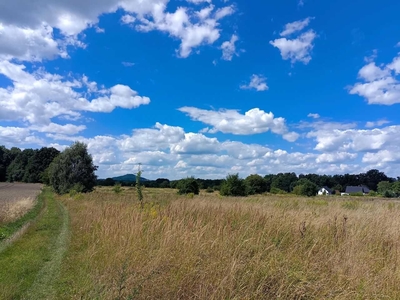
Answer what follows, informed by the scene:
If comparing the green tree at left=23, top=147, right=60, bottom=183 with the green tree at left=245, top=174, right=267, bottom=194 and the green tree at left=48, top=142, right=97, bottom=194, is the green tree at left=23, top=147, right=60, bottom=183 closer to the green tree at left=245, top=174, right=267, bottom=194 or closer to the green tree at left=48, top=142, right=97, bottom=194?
the green tree at left=48, top=142, right=97, bottom=194

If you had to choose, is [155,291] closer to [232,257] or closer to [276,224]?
[232,257]

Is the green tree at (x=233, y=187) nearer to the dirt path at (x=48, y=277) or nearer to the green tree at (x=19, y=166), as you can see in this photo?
the dirt path at (x=48, y=277)

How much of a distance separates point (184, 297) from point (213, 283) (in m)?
0.46

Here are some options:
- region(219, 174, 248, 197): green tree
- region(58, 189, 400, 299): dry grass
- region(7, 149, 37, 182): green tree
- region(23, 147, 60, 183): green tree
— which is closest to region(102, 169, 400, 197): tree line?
region(219, 174, 248, 197): green tree

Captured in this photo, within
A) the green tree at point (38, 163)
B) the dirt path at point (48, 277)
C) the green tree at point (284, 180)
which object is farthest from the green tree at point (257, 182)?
the dirt path at point (48, 277)

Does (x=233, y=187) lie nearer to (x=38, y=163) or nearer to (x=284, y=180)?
(x=38, y=163)

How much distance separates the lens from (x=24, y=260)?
26.6ft

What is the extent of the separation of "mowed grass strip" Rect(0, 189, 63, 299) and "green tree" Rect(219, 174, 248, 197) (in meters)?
40.0

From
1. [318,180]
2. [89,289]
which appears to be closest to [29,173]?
[89,289]

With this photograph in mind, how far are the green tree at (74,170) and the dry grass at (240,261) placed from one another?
41586mm

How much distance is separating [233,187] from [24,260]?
147ft

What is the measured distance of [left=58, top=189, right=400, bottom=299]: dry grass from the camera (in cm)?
427

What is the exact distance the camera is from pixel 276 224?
7223 mm

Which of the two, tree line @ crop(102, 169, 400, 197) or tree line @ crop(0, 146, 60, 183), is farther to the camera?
tree line @ crop(0, 146, 60, 183)
